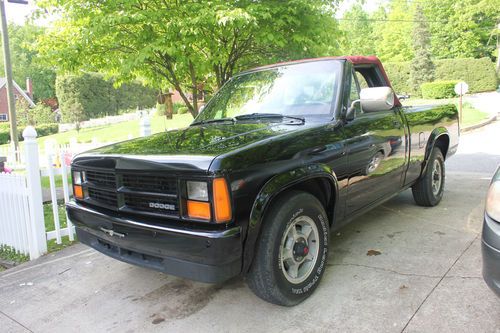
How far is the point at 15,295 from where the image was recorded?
12.0ft

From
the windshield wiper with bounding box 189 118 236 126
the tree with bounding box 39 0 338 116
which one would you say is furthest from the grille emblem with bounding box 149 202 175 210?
the tree with bounding box 39 0 338 116

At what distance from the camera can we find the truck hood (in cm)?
261

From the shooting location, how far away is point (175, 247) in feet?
8.53

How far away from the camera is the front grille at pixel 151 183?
8.69 ft

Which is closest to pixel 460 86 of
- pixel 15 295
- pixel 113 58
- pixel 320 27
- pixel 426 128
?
pixel 320 27

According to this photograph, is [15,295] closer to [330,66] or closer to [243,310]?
[243,310]

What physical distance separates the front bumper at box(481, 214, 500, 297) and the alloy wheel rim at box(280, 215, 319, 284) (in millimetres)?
1156

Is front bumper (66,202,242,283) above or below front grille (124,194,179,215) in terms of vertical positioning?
below

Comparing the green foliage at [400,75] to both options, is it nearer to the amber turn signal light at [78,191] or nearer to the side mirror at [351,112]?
the side mirror at [351,112]

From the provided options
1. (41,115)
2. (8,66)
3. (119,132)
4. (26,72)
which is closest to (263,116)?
(8,66)

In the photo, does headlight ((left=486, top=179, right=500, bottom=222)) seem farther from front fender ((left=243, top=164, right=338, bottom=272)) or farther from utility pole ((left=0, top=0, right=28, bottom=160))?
utility pole ((left=0, top=0, right=28, bottom=160))

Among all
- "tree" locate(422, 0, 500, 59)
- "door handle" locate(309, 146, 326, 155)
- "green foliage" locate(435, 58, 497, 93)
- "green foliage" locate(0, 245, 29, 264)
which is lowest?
"green foliage" locate(0, 245, 29, 264)

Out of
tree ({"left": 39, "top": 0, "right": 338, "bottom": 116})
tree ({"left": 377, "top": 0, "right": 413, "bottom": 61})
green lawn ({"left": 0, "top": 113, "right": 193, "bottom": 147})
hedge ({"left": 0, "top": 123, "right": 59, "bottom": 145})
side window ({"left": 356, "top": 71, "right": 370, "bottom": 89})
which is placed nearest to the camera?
side window ({"left": 356, "top": 71, "right": 370, "bottom": 89})

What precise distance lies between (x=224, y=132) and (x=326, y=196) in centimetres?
98
